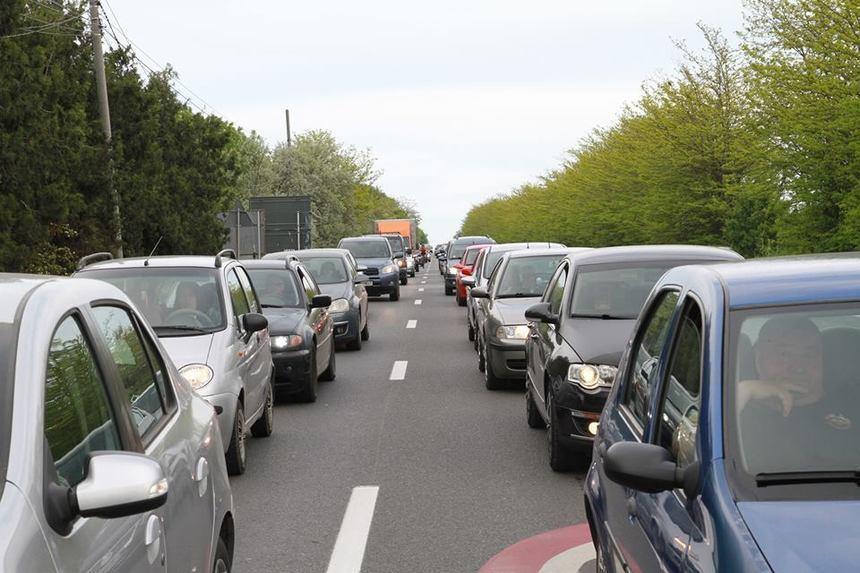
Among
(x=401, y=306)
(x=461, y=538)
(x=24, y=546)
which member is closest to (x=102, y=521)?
(x=24, y=546)

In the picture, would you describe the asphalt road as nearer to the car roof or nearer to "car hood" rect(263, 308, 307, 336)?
"car hood" rect(263, 308, 307, 336)

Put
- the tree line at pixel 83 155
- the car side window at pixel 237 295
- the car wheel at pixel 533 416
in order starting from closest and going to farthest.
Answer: the car side window at pixel 237 295
the car wheel at pixel 533 416
the tree line at pixel 83 155

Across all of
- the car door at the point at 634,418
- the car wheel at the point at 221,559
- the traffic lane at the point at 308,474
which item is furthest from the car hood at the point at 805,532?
the traffic lane at the point at 308,474

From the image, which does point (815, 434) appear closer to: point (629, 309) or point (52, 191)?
point (629, 309)

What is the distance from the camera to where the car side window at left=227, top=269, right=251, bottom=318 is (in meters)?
10.2

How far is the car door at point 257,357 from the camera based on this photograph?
32.8ft

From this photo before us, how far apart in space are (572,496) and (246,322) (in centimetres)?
312

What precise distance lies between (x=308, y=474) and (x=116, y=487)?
631cm

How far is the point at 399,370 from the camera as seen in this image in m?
16.5

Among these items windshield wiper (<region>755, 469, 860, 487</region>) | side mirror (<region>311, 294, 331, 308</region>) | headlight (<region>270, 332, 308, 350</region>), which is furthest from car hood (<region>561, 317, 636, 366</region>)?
windshield wiper (<region>755, 469, 860, 487</region>)

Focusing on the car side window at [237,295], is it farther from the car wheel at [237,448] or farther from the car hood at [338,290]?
the car hood at [338,290]

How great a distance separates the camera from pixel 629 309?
31.7ft

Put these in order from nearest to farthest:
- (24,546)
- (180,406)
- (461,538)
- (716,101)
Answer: (24,546)
(180,406)
(461,538)
(716,101)

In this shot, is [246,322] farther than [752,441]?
Yes
